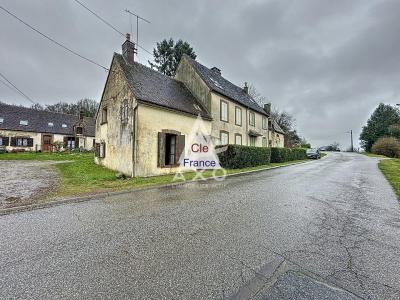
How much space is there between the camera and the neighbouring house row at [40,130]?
32.8 meters

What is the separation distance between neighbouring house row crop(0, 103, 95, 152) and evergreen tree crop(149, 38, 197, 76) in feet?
59.4

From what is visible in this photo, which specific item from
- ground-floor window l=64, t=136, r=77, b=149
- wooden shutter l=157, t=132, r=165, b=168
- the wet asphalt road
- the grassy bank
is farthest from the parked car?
ground-floor window l=64, t=136, r=77, b=149

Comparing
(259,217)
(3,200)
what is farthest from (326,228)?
(3,200)

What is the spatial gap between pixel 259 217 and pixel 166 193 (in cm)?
388

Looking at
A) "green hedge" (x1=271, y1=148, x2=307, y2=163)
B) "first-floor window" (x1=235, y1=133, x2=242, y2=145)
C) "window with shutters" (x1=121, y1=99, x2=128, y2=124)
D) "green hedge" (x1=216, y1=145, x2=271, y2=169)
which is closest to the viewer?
"window with shutters" (x1=121, y1=99, x2=128, y2=124)

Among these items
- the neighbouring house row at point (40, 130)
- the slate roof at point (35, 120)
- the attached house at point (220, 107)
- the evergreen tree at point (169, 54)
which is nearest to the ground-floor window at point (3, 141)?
the neighbouring house row at point (40, 130)

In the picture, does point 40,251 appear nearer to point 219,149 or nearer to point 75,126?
point 219,149

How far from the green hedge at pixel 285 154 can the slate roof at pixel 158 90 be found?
31.9 feet

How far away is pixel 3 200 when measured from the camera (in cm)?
636

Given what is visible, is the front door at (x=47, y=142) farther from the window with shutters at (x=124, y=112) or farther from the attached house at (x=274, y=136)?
the attached house at (x=274, y=136)

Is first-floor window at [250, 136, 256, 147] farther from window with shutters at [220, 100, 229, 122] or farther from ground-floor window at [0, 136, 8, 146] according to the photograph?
ground-floor window at [0, 136, 8, 146]

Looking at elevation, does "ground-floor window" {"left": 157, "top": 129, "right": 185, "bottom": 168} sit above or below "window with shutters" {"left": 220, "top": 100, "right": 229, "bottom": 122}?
below

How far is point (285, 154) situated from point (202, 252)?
76.3 ft

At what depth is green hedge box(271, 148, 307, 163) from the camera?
901 inches
